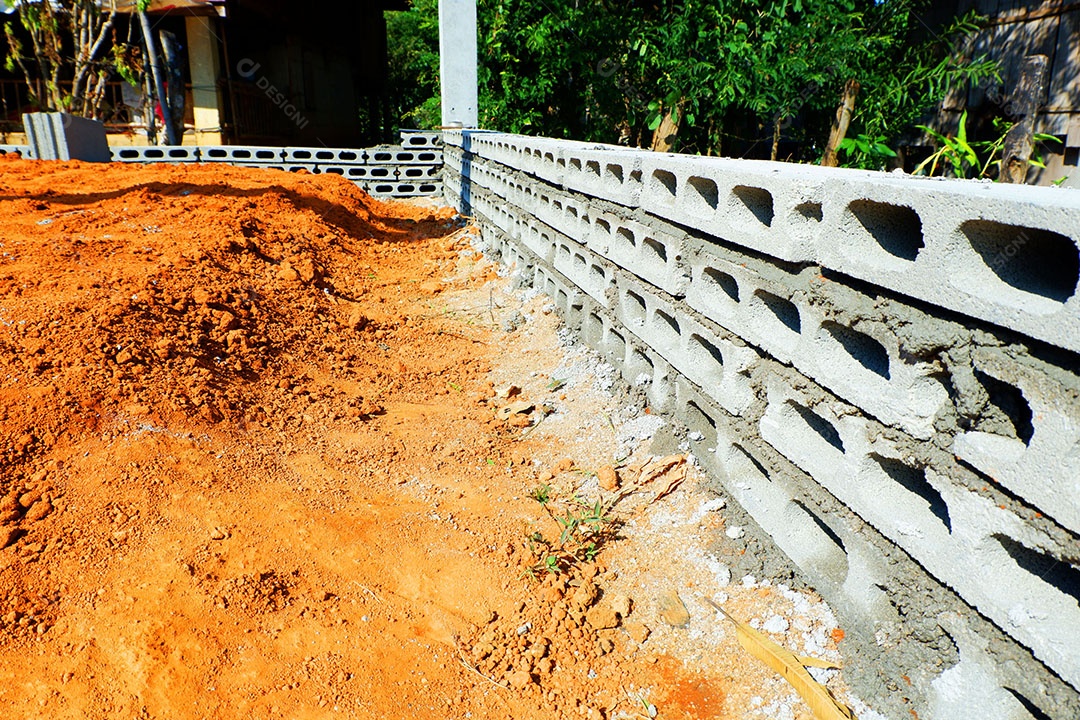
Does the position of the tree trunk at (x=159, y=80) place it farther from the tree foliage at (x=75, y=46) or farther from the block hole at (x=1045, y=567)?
the block hole at (x=1045, y=567)

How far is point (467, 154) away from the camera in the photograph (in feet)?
26.3

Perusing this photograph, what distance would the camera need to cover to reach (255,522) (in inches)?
107

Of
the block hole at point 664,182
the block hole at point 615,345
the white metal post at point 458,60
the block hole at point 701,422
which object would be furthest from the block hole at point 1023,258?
the white metal post at point 458,60

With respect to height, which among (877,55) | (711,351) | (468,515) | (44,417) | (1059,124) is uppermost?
(877,55)

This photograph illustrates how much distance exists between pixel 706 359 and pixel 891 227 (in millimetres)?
1044

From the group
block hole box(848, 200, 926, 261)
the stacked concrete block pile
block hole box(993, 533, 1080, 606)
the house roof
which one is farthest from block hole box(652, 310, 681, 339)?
the house roof

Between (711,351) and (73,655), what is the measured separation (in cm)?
238

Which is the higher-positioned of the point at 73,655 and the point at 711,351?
the point at 711,351

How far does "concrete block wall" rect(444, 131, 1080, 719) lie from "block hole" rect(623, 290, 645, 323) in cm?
46

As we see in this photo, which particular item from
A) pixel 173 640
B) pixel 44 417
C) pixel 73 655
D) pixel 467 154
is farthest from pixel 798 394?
pixel 467 154

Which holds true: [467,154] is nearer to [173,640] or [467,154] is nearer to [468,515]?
[468,515]

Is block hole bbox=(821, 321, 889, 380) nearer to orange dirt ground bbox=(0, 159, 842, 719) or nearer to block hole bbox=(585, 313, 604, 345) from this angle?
orange dirt ground bbox=(0, 159, 842, 719)

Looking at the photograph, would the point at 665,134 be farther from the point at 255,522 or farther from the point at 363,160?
the point at 255,522

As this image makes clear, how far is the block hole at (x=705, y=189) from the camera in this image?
280 cm
